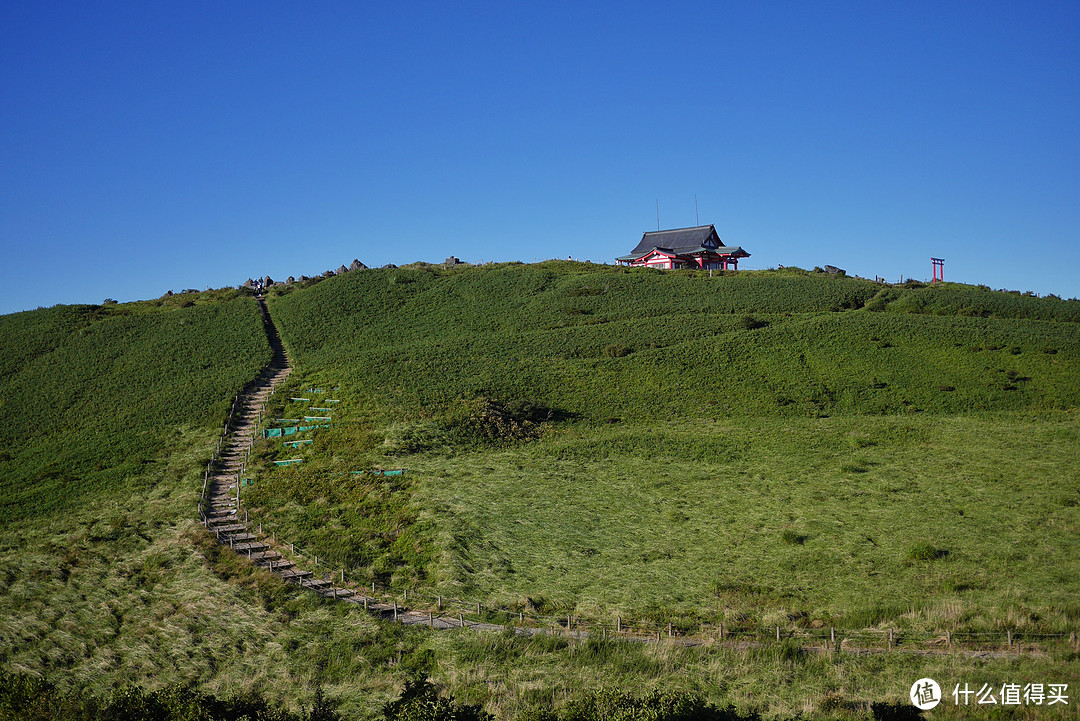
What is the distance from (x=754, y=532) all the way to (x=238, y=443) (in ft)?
112

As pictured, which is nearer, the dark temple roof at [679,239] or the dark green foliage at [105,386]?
the dark green foliage at [105,386]

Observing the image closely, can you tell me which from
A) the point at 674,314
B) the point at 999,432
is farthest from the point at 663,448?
the point at 674,314

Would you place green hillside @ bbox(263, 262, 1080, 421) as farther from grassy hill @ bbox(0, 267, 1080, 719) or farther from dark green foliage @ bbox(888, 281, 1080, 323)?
grassy hill @ bbox(0, 267, 1080, 719)

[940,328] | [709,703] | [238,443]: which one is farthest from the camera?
[940,328]

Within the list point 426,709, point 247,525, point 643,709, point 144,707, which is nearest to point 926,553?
point 643,709

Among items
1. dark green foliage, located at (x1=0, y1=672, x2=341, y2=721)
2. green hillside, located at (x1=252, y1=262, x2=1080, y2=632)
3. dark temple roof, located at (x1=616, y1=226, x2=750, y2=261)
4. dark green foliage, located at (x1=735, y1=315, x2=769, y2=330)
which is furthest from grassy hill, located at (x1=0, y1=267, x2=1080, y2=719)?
dark temple roof, located at (x1=616, y1=226, x2=750, y2=261)

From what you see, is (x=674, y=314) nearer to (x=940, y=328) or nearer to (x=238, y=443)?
(x=940, y=328)

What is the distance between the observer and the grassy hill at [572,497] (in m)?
21.8

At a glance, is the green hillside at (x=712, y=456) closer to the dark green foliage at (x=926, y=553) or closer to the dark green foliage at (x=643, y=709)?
the dark green foliage at (x=926, y=553)

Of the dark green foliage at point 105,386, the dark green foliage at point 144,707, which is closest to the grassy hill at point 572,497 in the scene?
the dark green foliage at point 105,386

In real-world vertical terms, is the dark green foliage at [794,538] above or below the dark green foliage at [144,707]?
above

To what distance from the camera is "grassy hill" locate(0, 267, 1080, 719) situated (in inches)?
858

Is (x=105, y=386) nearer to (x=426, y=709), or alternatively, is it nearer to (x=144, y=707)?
(x=144, y=707)

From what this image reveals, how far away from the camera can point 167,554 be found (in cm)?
3112
